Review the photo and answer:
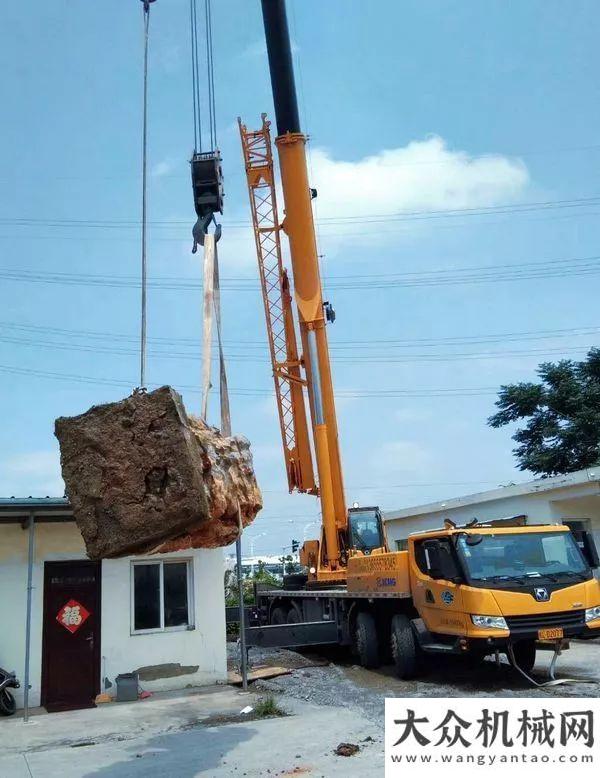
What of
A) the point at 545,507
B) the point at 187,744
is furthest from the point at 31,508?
the point at 545,507

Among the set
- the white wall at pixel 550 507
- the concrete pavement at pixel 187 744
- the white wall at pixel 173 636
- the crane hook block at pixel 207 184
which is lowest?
the concrete pavement at pixel 187 744

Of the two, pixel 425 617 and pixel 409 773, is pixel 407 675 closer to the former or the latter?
pixel 425 617

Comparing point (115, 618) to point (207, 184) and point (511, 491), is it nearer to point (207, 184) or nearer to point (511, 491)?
point (207, 184)

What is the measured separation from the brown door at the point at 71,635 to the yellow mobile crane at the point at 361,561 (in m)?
3.96

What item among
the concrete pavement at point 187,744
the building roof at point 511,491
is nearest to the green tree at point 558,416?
the building roof at point 511,491

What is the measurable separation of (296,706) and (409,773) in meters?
4.67

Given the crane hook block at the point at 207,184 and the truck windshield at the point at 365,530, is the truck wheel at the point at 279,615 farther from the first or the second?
the crane hook block at the point at 207,184

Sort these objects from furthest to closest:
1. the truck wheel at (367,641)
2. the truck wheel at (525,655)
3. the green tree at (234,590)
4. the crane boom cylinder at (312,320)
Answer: the green tree at (234,590), the crane boom cylinder at (312,320), the truck wheel at (367,641), the truck wheel at (525,655)

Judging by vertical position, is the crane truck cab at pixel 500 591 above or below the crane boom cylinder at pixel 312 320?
below

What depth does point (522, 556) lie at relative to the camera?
Result: 10383 mm

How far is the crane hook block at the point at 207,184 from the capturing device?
794 centimetres

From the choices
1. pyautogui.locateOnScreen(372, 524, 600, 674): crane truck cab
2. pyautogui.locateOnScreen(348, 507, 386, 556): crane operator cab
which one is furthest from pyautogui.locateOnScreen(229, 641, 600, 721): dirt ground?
pyautogui.locateOnScreen(348, 507, 386, 556): crane operator cab

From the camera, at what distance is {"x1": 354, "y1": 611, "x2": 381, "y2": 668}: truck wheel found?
12.6 metres

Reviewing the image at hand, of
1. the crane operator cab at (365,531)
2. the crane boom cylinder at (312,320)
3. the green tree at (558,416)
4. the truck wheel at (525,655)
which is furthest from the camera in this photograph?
the green tree at (558,416)
